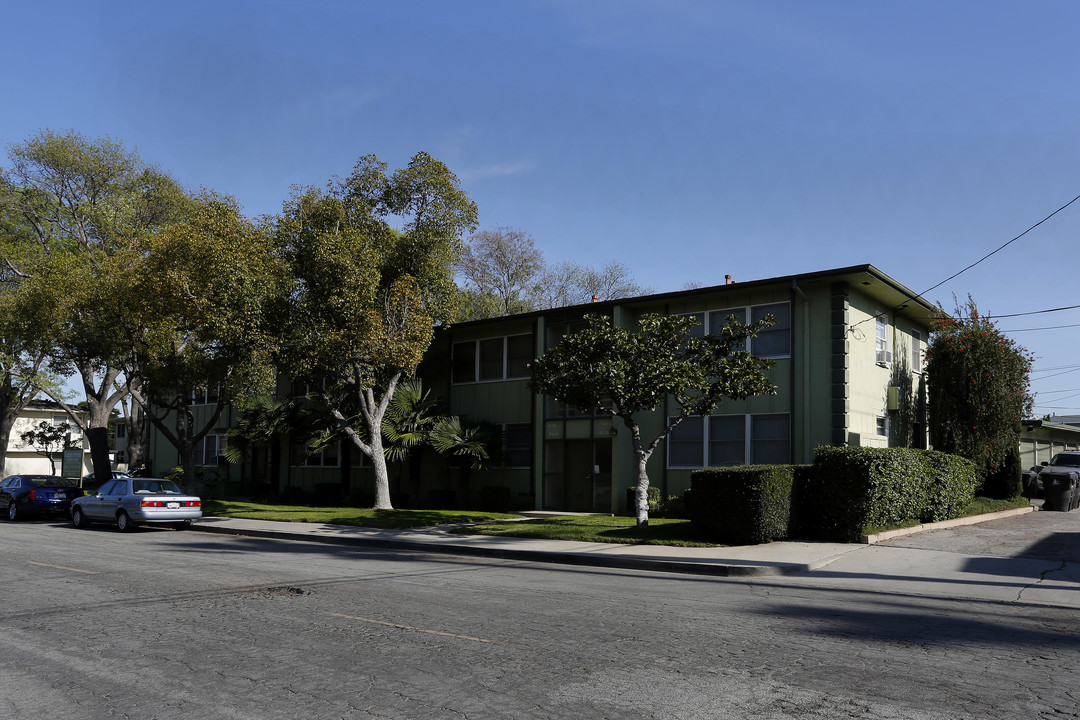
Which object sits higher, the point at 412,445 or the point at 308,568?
the point at 412,445

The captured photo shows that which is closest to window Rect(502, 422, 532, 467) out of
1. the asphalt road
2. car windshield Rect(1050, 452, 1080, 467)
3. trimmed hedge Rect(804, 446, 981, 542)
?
trimmed hedge Rect(804, 446, 981, 542)

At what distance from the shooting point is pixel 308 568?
13.5 metres

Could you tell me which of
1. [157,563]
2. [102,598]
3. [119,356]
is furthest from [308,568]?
[119,356]

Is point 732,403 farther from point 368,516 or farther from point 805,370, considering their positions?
Answer: point 368,516

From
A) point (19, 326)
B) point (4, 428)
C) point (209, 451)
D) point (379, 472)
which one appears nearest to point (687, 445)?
point (379, 472)

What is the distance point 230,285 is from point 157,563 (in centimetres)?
1054

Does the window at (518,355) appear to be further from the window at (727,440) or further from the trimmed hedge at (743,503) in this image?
the trimmed hedge at (743,503)

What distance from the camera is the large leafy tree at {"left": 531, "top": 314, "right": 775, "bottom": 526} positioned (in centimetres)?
1814

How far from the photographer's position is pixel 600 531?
60.4ft

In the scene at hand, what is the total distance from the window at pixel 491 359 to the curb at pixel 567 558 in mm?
9896

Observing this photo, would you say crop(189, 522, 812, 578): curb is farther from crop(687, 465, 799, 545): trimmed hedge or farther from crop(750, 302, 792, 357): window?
crop(750, 302, 792, 357): window

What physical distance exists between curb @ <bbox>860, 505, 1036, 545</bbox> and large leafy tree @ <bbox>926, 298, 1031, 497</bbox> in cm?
151

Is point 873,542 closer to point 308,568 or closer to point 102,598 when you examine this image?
point 308,568

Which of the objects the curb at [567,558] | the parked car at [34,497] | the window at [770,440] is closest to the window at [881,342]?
the window at [770,440]
